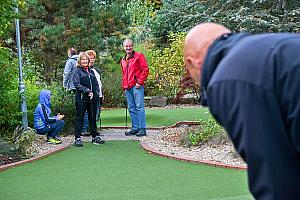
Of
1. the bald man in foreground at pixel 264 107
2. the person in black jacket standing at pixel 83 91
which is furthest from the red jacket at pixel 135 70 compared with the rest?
the bald man in foreground at pixel 264 107

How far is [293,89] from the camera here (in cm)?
166

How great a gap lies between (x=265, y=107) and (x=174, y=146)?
815 cm

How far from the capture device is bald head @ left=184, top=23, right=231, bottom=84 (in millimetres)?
1908

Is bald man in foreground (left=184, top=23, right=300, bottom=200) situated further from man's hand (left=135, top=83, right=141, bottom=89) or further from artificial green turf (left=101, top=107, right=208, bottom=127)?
artificial green turf (left=101, top=107, right=208, bottom=127)

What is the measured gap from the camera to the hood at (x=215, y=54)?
1832mm

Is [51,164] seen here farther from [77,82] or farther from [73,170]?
[77,82]

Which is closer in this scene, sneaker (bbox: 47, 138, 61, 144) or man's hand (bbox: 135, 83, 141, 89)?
sneaker (bbox: 47, 138, 61, 144)

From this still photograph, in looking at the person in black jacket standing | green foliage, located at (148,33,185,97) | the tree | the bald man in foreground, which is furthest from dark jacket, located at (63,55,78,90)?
the bald man in foreground

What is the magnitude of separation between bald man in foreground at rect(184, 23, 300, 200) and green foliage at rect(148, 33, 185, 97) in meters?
17.6

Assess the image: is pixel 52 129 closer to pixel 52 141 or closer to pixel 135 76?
pixel 52 141

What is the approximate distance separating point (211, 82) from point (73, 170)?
6.45 meters

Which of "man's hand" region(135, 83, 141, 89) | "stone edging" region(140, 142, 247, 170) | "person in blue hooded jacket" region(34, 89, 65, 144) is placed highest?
"man's hand" region(135, 83, 141, 89)

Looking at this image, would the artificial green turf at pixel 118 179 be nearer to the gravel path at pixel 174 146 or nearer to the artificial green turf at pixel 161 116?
the gravel path at pixel 174 146

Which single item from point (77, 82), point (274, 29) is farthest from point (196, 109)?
point (77, 82)
